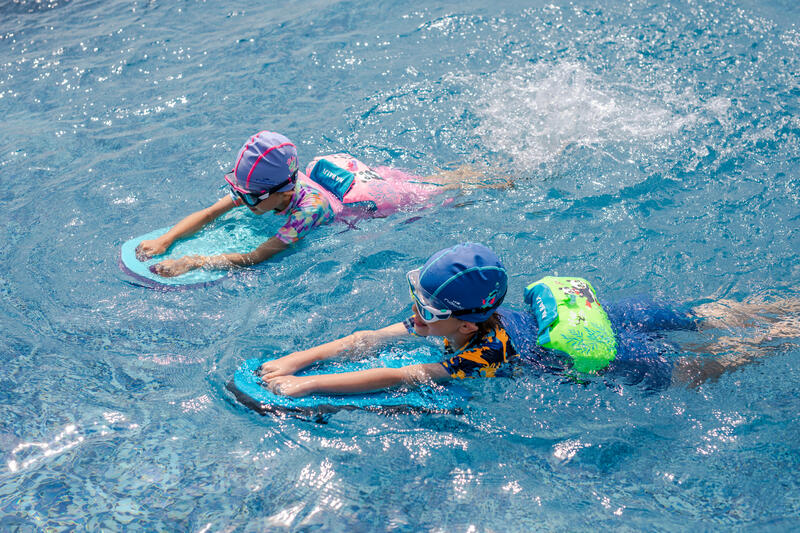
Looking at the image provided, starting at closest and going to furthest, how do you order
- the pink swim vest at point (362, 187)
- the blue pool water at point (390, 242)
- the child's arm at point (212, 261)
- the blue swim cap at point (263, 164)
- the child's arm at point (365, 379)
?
the blue pool water at point (390, 242), the child's arm at point (365, 379), the blue swim cap at point (263, 164), the child's arm at point (212, 261), the pink swim vest at point (362, 187)

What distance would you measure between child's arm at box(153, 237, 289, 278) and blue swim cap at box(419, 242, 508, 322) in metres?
2.32

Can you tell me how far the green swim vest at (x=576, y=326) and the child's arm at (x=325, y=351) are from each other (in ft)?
3.26

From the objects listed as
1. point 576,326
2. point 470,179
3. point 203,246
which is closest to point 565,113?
point 470,179

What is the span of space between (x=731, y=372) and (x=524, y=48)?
573 cm

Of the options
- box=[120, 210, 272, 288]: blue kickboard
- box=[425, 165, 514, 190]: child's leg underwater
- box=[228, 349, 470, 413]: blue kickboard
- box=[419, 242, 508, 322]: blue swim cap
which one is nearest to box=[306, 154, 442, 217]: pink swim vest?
box=[425, 165, 514, 190]: child's leg underwater

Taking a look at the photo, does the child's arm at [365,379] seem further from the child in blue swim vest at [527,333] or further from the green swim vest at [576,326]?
the green swim vest at [576,326]

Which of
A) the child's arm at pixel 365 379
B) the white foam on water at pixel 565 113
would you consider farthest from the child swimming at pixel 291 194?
the child's arm at pixel 365 379

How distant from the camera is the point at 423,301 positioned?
3.58m

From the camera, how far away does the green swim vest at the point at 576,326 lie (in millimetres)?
3889

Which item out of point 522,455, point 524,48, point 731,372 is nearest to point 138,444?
point 522,455

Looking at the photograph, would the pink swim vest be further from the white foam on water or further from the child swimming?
the white foam on water

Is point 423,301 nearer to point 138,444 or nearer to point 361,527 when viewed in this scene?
point 361,527

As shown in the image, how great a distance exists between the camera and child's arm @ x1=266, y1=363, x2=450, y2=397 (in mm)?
3887

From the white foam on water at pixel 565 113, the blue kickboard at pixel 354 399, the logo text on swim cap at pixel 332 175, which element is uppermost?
the logo text on swim cap at pixel 332 175
